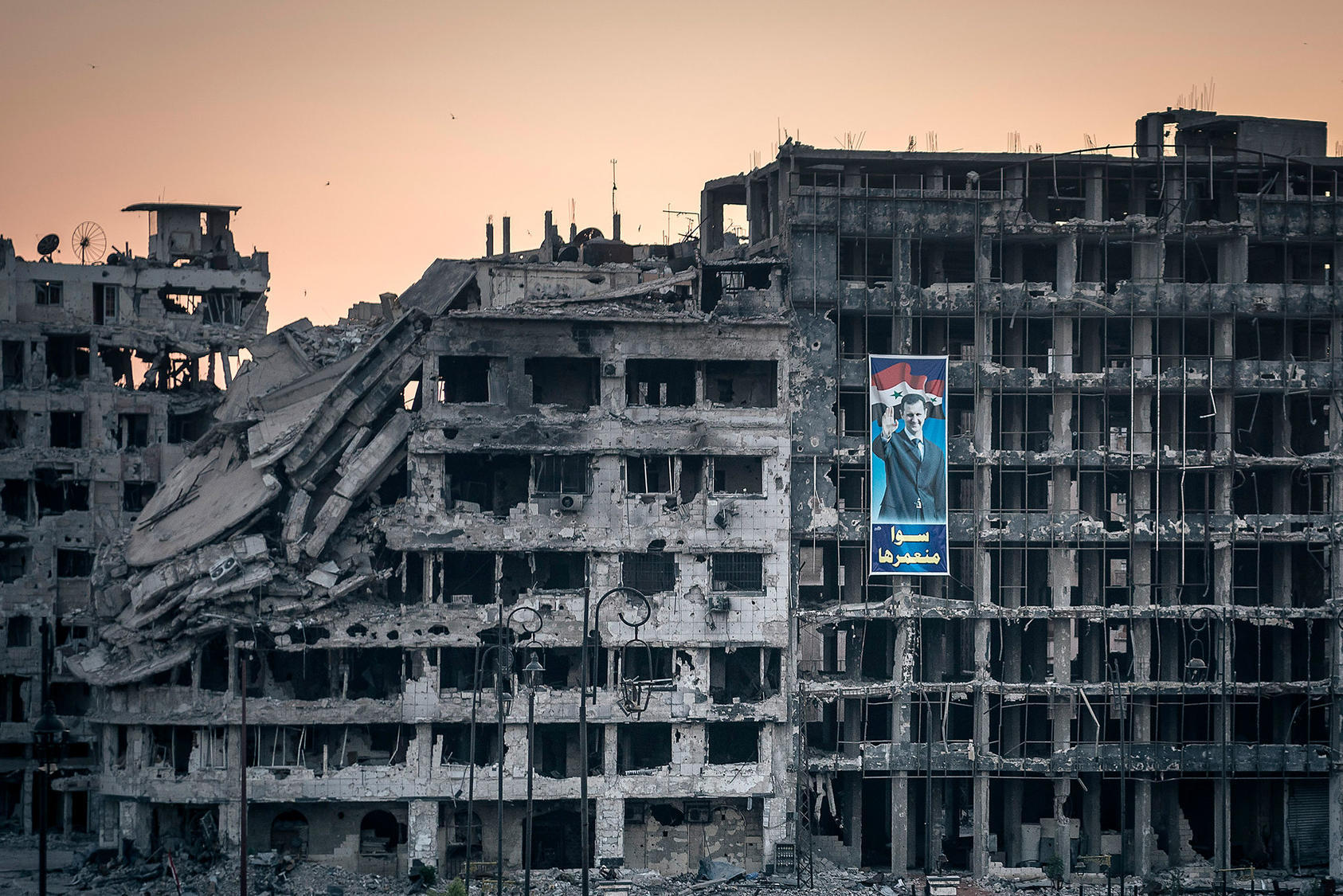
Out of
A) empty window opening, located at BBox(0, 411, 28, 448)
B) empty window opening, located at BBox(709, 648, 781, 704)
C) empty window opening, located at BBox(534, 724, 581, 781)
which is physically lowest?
empty window opening, located at BBox(534, 724, 581, 781)

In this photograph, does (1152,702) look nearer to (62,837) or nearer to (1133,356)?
(1133,356)

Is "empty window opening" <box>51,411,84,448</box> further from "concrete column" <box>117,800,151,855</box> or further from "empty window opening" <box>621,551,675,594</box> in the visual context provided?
"empty window opening" <box>621,551,675,594</box>

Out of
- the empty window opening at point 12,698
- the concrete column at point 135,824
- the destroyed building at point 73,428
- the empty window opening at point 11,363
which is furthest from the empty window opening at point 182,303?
the concrete column at point 135,824

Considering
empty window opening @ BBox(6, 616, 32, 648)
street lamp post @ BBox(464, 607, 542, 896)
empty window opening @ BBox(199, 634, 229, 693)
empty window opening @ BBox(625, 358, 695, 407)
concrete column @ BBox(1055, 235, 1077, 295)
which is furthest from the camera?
empty window opening @ BBox(6, 616, 32, 648)

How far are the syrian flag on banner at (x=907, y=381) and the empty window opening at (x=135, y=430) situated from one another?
25571mm

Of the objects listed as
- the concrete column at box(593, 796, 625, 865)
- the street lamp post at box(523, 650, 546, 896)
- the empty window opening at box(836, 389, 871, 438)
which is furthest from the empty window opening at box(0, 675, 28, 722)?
the empty window opening at box(836, 389, 871, 438)

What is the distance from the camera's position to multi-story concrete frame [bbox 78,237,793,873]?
196 feet

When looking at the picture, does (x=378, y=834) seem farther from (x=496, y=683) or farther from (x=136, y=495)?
(x=136, y=495)

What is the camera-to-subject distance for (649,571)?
61.3 meters

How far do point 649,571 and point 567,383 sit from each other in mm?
6302

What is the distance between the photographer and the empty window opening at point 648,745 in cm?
6122

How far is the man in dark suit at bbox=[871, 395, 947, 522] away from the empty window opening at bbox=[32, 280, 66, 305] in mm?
28949

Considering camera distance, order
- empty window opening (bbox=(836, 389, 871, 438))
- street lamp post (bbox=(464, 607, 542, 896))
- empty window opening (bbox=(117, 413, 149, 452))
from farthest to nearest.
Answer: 1. empty window opening (bbox=(117, 413, 149, 452))
2. empty window opening (bbox=(836, 389, 871, 438))
3. street lamp post (bbox=(464, 607, 542, 896))

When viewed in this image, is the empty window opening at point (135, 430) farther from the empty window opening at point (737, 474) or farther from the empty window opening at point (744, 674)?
the empty window opening at point (744, 674)
